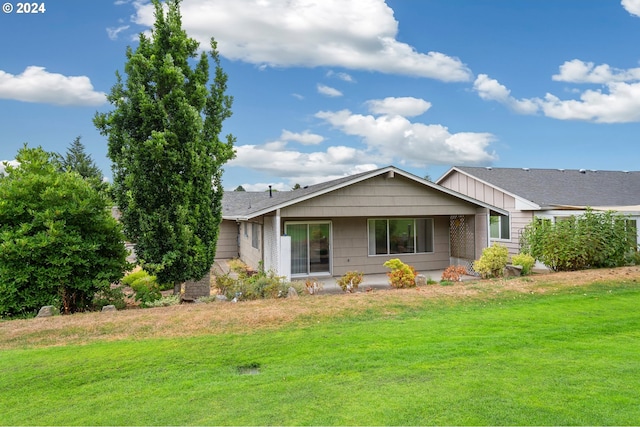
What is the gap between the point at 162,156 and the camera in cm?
1065

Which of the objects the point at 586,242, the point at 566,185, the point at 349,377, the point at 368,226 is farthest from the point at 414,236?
the point at 349,377

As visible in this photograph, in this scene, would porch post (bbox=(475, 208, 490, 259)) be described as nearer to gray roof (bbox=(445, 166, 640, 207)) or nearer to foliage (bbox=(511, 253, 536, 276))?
foliage (bbox=(511, 253, 536, 276))

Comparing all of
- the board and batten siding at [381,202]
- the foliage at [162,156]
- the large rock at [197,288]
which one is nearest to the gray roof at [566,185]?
the board and batten siding at [381,202]

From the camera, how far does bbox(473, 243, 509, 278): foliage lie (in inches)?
489

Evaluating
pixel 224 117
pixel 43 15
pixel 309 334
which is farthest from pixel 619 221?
pixel 43 15

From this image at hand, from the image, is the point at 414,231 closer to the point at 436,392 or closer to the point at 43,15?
the point at 436,392

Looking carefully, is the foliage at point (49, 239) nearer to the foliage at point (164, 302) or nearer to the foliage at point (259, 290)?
the foliage at point (164, 302)

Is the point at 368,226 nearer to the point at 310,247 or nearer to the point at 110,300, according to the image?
the point at 310,247

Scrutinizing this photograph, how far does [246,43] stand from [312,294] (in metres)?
9.59

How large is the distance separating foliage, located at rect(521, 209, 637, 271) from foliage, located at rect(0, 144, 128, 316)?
12774 mm

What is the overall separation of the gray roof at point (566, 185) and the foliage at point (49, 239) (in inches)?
596

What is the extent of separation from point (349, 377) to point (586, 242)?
11516 mm

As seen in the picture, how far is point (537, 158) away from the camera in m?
27.1

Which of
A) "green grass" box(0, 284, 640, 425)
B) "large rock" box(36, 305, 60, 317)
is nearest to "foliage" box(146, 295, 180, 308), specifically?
"large rock" box(36, 305, 60, 317)
